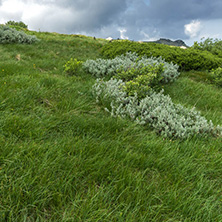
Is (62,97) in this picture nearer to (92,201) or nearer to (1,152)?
(1,152)

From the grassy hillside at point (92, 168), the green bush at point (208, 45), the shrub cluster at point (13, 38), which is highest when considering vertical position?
the green bush at point (208, 45)

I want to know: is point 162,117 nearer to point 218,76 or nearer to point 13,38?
point 218,76

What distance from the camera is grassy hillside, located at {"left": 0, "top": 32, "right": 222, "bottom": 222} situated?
190 centimetres

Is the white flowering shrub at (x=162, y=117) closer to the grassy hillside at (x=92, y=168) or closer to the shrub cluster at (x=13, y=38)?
the grassy hillside at (x=92, y=168)

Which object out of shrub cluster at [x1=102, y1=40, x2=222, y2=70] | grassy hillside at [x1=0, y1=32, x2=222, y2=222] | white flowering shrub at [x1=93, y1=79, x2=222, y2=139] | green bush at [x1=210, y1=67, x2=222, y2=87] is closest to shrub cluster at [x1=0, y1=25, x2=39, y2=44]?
shrub cluster at [x1=102, y1=40, x2=222, y2=70]

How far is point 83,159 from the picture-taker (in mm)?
2480

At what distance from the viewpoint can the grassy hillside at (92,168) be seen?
190cm

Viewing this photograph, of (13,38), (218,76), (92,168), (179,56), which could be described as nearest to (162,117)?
(92,168)

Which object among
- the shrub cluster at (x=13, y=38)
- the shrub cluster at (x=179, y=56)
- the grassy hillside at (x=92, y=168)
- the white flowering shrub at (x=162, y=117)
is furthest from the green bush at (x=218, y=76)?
the shrub cluster at (x=13, y=38)

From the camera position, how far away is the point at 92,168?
239 cm

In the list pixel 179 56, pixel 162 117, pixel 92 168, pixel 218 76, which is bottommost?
pixel 92 168

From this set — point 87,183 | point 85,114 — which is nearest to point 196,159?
point 87,183

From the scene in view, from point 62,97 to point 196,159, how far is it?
317 cm

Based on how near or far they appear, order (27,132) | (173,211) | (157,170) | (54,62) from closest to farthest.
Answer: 1. (173,211)
2. (157,170)
3. (27,132)
4. (54,62)
